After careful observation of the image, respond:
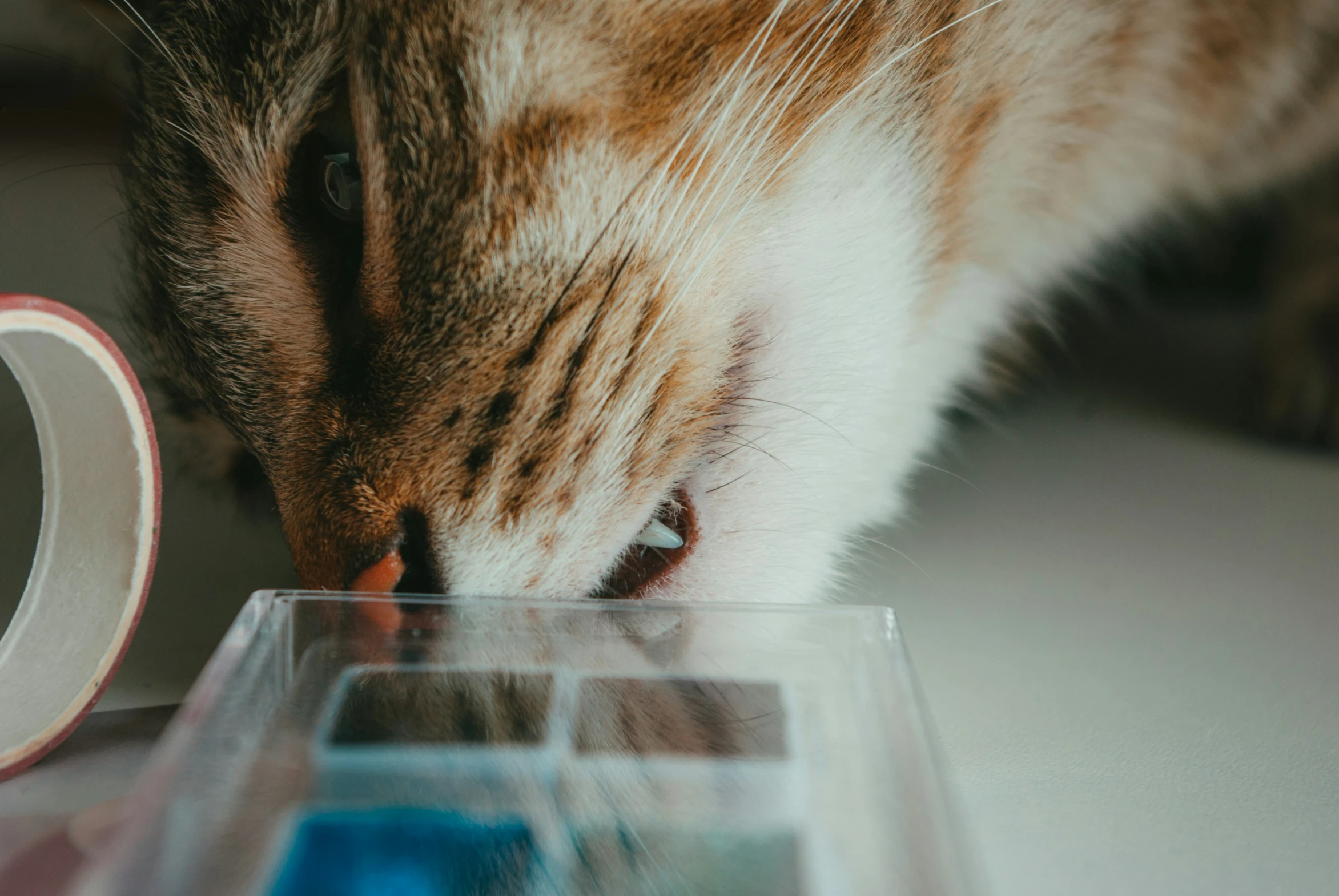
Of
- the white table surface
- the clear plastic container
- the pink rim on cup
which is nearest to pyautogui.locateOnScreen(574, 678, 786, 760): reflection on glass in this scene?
the clear plastic container

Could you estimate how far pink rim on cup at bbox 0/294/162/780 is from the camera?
0.59 meters

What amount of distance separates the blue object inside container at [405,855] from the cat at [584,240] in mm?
143

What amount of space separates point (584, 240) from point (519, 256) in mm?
35

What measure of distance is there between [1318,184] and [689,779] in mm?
876

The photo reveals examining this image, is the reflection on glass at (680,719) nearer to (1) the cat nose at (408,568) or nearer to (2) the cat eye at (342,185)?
(1) the cat nose at (408,568)

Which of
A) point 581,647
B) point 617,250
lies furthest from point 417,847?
point 617,250

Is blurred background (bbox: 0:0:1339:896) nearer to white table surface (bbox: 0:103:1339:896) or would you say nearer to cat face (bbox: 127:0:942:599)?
white table surface (bbox: 0:103:1339:896)

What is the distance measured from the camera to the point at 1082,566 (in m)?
0.81

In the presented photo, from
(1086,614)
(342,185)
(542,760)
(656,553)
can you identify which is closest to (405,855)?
(542,760)

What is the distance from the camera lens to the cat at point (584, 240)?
57 cm

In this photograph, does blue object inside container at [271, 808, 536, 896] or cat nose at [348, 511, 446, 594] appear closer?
blue object inside container at [271, 808, 536, 896]

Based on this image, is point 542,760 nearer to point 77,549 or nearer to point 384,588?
point 384,588

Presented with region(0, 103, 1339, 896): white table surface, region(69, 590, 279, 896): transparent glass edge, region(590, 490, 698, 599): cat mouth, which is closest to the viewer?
region(69, 590, 279, 896): transparent glass edge

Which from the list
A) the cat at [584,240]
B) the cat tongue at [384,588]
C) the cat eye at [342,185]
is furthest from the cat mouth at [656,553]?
the cat eye at [342,185]
